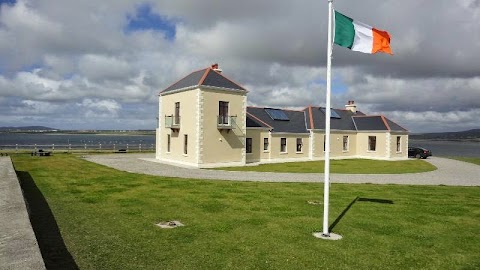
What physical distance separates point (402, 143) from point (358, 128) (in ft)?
18.9

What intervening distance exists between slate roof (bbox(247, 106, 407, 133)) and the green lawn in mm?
20550

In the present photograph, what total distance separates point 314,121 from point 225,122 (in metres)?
15.4

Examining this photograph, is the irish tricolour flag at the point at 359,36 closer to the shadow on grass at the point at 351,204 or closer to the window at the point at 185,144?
the shadow on grass at the point at 351,204

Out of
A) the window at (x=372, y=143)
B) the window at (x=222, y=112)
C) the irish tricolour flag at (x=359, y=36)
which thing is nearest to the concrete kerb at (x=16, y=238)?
the irish tricolour flag at (x=359, y=36)

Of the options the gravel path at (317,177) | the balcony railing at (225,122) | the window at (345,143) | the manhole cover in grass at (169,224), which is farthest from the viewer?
the window at (345,143)

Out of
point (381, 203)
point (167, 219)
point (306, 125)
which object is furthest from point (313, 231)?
point (306, 125)

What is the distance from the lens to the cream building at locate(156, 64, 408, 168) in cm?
3045

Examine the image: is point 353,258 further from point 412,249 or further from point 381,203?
point 381,203

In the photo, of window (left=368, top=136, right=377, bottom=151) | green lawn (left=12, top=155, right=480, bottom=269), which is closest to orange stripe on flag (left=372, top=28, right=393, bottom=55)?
green lawn (left=12, top=155, right=480, bottom=269)

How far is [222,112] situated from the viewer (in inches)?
1240

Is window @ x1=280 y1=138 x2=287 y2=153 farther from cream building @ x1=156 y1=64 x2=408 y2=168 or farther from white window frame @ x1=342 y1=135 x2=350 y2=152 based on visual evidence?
white window frame @ x1=342 y1=135 x2=350 y2=152

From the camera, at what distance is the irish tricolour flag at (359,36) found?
9.75 meters

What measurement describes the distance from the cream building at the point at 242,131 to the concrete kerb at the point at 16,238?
20.0 metres

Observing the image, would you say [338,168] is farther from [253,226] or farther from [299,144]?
[253,226]
